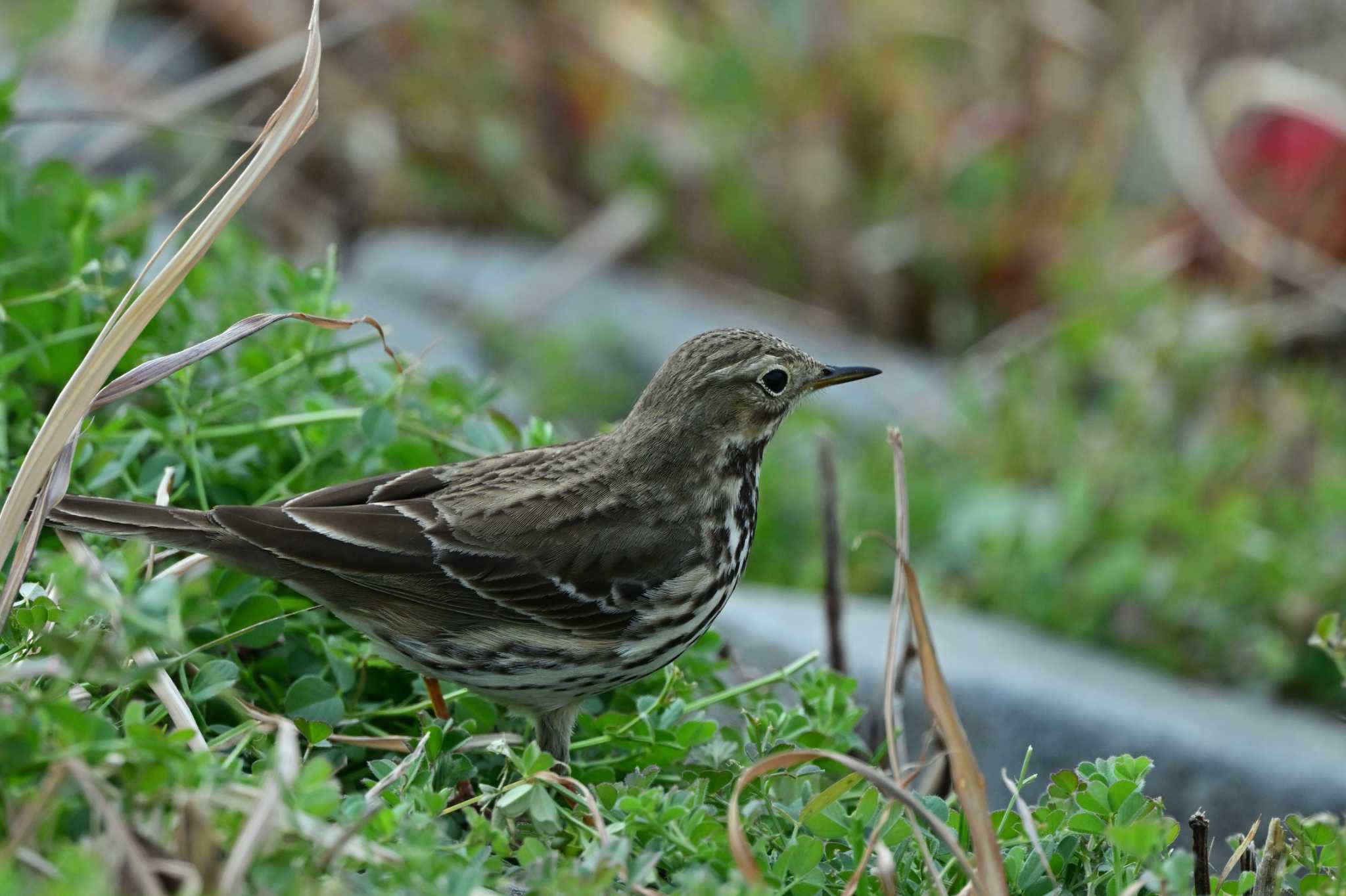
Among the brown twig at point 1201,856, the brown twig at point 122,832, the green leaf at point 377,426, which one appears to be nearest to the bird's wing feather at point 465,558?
the green leaf at point 377,426

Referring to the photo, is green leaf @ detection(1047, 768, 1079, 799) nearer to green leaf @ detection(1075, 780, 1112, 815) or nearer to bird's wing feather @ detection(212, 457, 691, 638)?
green leaf @ detection(1075, 780, 1112, 815)

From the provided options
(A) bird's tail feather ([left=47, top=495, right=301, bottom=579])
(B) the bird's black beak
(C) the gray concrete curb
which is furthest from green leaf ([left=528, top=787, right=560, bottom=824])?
(C) the gray concrete curb

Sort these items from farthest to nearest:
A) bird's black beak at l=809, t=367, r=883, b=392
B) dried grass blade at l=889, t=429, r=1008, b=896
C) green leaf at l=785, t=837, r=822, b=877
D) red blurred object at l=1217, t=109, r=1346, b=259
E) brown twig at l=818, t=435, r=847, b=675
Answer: red blurred object at l=1217, t=109, r=1346, b=259
brown twig at l=818, t=435, r=847, b=675
bird's black beak at l=809, t=367, r=883, b=392
green leaf at l=785, t=837, r=822, b=877
dried grass blade at l=889, t=429, r=1008, b=896

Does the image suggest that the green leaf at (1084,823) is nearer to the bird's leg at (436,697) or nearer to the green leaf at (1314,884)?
the green leaf at (1314,884)

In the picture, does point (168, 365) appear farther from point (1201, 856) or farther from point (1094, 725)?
point (1094, 725)

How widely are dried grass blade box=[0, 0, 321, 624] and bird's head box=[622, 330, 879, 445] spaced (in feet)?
3.77

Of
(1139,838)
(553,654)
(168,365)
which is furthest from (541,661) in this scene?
(1139,838)

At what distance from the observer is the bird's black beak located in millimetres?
3816

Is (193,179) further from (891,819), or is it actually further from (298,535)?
(891,819)

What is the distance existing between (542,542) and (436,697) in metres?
0.42

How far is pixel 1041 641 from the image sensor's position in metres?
5.66

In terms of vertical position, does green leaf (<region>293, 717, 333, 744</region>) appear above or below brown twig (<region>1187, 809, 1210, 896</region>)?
below

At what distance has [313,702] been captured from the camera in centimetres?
299

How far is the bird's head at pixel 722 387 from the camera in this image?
3.71 metres
